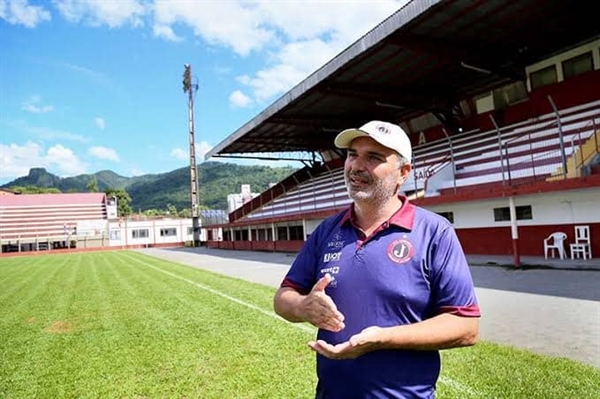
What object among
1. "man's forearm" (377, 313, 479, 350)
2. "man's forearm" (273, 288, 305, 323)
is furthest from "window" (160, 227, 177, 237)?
"man's forearm" (377, 313, 479, 350)

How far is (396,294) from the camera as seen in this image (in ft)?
5.91

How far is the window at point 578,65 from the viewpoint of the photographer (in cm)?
1702

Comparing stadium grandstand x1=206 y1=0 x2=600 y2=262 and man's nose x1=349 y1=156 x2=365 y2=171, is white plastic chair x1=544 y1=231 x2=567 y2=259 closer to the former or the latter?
stadium grandstand x1=206 y1=0 x2=600 y2=262

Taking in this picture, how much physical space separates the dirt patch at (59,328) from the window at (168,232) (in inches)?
2261

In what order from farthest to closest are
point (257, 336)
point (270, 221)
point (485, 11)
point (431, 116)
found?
1. point (270, 221)
2. point (431, 116)
3. point (485, 11)
4. point (257, 336)

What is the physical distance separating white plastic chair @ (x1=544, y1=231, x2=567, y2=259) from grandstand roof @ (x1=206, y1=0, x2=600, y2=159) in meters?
7.33

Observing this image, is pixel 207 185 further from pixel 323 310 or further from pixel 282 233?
pixel 323 310

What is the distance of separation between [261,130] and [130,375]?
25.0 metres

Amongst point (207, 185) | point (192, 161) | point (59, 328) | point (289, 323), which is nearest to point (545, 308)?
point (289, 323)

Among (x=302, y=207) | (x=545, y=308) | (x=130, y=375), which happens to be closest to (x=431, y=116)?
(x=302, y=207)

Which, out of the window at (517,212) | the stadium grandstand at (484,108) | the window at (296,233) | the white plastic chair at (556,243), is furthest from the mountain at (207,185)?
the white plastic chair at (556,243)

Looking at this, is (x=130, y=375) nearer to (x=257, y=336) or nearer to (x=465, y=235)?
(x=257, y=336)

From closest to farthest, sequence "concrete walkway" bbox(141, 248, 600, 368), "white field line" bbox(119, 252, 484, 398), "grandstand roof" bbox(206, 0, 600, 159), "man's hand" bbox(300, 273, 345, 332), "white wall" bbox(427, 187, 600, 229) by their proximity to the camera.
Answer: "man's hand" bbox(300, 273, 345, 332), "white field line" bbox(119, 252, 484, 398), "concrete walkway" bbox(141, 248, 600, 368), "white wall" bbox(427, 187, 600, 229), "grandstand roof" bbox(206, 0, 600, 159)

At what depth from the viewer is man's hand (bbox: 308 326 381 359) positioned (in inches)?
65.6
